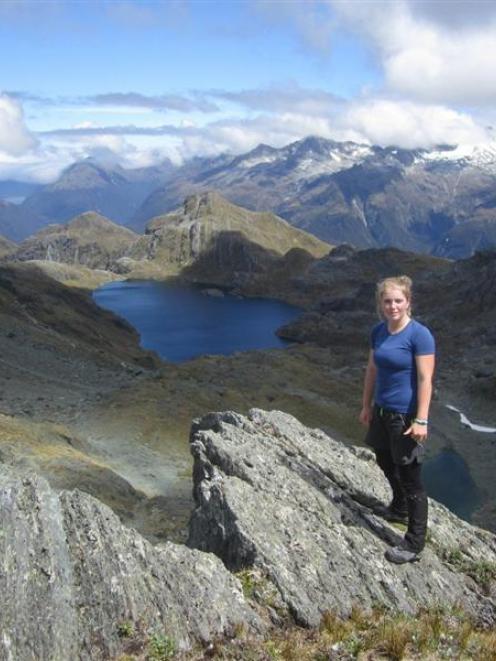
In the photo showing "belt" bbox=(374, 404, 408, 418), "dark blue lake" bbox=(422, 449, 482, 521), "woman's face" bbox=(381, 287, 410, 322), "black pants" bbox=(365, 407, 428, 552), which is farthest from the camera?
"dark blue lake" bbox=(422, 449, 482, 521)

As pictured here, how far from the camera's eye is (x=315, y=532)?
16969 millimetres

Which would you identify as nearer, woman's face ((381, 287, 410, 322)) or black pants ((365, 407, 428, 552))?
woman's face ((381, 287, 410, 322))

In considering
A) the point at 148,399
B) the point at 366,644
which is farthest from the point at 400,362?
the point at 148,399

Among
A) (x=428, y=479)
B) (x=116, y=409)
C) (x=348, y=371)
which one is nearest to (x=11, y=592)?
(x=116, y=409)

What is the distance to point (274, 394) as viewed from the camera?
268 feet

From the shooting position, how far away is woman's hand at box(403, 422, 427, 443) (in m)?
14.5

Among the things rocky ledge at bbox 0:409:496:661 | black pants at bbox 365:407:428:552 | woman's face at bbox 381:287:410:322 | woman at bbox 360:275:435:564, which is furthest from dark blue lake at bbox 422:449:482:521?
woman's face at bbox 381:287:410:322

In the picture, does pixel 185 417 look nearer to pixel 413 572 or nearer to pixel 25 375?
pixel 25 375

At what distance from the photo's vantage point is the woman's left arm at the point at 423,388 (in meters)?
14.3

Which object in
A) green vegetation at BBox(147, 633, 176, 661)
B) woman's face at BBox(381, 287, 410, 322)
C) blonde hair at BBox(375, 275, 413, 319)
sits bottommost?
green vegetation at BBox(147, 633, 176, 661)

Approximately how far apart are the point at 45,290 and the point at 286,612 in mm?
154423

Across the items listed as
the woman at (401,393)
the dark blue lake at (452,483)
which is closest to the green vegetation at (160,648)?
the woman at (401,393)

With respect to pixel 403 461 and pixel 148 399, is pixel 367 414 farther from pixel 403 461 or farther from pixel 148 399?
pixel 148 399

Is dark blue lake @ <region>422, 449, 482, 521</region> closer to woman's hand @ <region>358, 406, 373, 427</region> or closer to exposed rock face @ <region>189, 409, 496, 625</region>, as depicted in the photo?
exposed rock face @ <region>189, 409, 496, 625</region>
